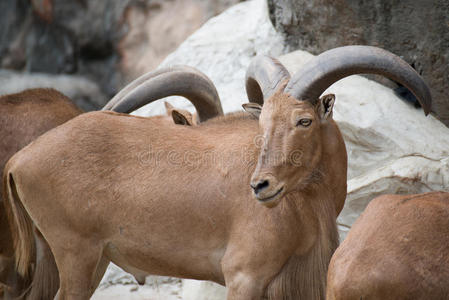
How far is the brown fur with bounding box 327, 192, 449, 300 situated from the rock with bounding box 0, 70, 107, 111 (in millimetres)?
7786

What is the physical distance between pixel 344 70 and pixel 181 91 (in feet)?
5.35

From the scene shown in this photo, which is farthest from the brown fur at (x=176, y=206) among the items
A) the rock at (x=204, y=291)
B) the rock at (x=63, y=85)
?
the rock at (x=63, y=85)

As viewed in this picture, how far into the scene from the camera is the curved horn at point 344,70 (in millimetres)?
5312

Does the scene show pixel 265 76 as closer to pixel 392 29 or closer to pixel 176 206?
pixel 176 206

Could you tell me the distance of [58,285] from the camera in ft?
20.7

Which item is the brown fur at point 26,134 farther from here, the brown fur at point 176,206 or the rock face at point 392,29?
the rock face at point 392,29

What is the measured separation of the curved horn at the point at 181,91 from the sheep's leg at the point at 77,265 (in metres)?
1.48

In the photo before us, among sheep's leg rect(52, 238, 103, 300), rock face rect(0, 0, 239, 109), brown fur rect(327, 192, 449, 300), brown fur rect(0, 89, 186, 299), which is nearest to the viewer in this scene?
brown fur rect(327, 192, 449, 300)

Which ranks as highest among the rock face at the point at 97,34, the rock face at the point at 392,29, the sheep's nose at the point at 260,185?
the sheep's nose at the point at 260,185

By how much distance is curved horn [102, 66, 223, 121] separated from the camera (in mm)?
6473

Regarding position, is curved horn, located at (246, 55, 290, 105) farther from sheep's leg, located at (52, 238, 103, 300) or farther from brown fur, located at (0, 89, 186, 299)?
sheep's leg, located at (52, 238, 103, 300)

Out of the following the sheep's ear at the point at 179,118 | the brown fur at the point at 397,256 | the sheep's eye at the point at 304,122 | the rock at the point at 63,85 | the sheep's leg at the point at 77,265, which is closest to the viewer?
the brown fur at the point at 397,256

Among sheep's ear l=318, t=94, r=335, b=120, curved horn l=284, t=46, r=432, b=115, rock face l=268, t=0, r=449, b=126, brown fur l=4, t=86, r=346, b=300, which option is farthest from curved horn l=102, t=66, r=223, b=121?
rock face l=268, t=0, r=449, b=126

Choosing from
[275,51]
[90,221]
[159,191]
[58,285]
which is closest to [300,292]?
[159,191]
